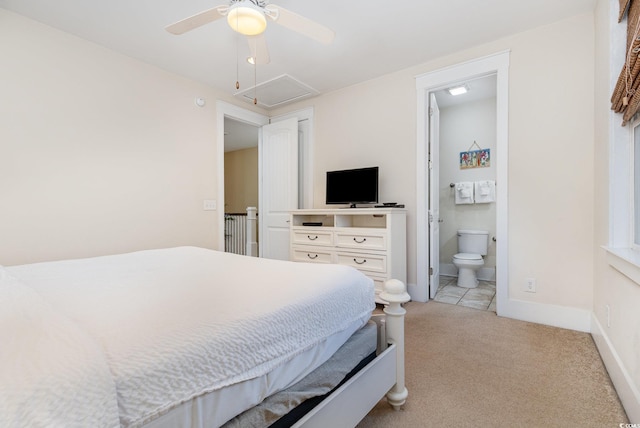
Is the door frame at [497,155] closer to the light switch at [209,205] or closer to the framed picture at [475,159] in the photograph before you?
the framed picture at [475,159]

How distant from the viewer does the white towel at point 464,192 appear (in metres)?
4.24

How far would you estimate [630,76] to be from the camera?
1.37m

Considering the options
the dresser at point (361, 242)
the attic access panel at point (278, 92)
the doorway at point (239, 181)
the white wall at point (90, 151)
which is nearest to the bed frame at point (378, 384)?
the dresser at point (361, 242)

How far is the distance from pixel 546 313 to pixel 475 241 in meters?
A: 1.81

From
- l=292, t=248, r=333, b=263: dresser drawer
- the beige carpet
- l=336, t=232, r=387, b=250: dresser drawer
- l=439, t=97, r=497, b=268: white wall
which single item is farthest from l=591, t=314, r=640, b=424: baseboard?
l=439, t=97, r=497, b=268: white wall

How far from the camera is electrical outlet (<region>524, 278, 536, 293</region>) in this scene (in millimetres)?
2492

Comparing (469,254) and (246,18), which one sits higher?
(246,18)

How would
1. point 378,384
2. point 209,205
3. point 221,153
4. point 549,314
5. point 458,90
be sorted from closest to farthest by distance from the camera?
point 378,384 → point 549,314 → point 209,205 → point 221,153 → point 458,90

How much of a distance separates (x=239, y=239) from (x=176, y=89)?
2727mm

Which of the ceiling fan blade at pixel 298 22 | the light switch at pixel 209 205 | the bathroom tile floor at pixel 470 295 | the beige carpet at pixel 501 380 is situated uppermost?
the ceiling fan blade at pixel 298 22

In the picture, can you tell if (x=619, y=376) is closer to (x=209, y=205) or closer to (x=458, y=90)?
(x=458, y=90)

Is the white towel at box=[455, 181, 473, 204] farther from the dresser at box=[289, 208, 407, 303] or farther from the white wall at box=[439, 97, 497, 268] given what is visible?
the dresser at box=[289, 208, 407, 303]

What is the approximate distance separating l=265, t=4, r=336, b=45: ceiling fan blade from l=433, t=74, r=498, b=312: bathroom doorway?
259 centimetres

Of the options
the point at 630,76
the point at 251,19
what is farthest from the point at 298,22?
the point at 630,76
